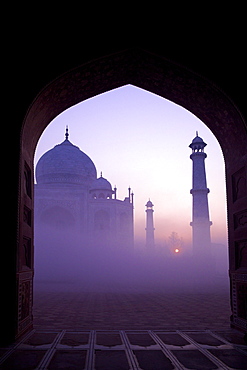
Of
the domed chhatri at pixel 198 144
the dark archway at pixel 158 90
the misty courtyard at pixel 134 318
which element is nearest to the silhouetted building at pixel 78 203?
the domed chhatri at pixel 198 144

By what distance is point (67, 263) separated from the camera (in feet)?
67.7

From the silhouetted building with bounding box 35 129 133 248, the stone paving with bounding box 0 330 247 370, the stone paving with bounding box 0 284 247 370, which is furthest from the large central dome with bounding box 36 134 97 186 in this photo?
the stone paving with bounding box 0 330 247 370

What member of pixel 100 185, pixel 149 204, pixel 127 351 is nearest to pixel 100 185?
pixel 100 185

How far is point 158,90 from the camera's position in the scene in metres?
5.36

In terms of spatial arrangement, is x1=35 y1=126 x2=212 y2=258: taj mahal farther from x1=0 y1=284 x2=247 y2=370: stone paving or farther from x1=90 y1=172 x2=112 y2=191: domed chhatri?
x1=0 y1=284 x2=247 y2=370: stone paving

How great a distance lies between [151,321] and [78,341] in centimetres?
166

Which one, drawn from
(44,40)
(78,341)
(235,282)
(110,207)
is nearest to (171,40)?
(44,40)

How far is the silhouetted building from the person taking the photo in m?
22.3

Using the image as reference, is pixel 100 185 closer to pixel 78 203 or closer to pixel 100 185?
pixel 100 185

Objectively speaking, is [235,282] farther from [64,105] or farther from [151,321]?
[64,105]

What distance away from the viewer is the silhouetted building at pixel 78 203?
22297 millimetres

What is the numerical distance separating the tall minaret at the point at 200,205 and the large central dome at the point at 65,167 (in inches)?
367

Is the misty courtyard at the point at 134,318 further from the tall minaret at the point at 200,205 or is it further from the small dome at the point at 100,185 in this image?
the small dome at the point at 100,185

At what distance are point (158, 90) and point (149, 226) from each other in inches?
1116
